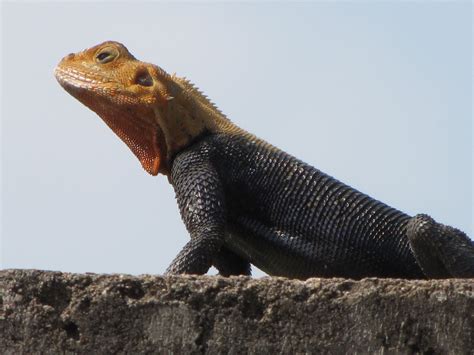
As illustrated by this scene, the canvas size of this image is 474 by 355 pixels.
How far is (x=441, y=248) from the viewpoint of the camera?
884 centimetres

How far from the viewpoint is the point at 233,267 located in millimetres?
10547

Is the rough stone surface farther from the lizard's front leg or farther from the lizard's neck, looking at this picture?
the lizard's neck

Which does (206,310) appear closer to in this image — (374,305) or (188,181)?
(374,305)

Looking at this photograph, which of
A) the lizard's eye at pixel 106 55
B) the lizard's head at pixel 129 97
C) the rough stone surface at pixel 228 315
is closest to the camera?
the rough stone surface at pixel 228 315

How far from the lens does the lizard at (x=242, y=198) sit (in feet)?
30.2

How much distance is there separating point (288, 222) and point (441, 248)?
1.42 meters

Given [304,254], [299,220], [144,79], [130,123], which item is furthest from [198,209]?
[144,79]

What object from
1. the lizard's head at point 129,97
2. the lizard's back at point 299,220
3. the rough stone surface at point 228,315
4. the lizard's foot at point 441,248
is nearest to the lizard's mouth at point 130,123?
the lizard's head at point 129,97

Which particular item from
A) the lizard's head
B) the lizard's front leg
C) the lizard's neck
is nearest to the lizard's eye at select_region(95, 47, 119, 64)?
the lizard's head

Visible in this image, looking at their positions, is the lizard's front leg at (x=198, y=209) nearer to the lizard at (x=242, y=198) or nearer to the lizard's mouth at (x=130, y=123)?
the lizard at (x=242, y=198)

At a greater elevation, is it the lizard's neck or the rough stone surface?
the lizard's neck

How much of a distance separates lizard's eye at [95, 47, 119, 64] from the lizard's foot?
3430 millimetres

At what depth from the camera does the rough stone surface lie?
658 cm

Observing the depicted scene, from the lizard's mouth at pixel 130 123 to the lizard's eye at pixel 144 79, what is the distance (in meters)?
0.24
